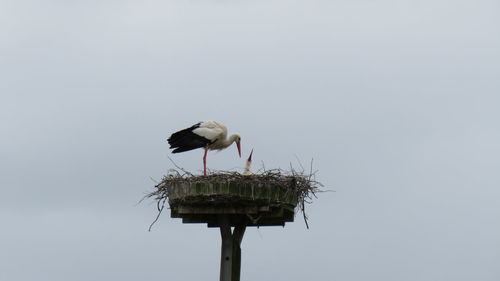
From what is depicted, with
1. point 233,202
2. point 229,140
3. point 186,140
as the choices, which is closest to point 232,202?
point 233,202

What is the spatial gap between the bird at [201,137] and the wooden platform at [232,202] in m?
1.94

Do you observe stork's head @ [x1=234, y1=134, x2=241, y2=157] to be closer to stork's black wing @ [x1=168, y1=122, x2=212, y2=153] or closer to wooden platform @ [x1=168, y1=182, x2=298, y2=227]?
stork's black wing @ [x1=168, y1=122, x2=212, y2=153]

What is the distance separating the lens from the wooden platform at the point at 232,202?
9.70 m

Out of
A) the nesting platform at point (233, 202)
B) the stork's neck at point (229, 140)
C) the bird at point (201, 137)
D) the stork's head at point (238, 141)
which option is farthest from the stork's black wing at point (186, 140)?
the nesting platform at point (233, 202)

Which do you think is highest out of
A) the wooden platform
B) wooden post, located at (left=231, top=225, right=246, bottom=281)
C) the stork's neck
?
the stork's neck

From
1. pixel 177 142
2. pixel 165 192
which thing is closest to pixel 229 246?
pixel 165 192

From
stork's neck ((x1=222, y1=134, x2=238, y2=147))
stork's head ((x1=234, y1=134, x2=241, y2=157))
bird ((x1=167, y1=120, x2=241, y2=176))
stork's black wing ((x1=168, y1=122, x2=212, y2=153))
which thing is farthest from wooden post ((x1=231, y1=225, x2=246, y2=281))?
stork's head ((x1=234, y1=134, x2=241, y2=157))

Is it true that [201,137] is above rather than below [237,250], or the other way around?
above

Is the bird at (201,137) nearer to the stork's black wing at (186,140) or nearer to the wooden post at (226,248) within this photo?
the stork's black wing at (186,140)

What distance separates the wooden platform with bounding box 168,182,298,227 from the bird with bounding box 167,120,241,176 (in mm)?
1939

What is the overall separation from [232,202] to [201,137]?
9.38 ft

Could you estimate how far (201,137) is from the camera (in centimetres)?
1248

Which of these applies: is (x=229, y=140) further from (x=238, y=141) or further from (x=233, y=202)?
(x=233, y=202)

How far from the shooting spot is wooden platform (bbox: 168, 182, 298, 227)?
9.70m
